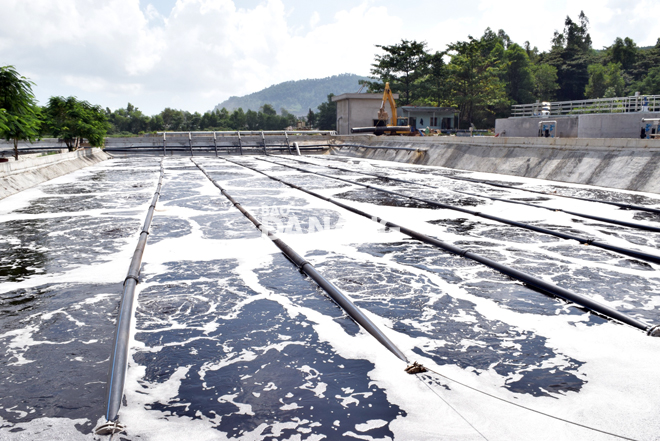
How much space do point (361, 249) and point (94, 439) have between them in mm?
5978

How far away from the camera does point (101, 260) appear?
823 centimetres

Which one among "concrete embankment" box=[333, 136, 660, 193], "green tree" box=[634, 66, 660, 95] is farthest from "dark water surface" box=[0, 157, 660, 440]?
"green tree" box=[634, 66, 660, 95]

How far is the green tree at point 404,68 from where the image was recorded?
206 ft

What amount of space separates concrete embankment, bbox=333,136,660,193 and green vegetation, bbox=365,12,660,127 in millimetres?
35159

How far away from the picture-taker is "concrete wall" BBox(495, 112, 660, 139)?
24.0 metres

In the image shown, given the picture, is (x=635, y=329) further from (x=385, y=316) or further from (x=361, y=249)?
(x=361, y=249)

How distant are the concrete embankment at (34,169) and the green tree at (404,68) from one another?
136 feet

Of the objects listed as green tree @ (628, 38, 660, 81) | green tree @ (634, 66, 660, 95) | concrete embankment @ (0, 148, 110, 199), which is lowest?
concrete embankment @ (0, 148, 110, 199)

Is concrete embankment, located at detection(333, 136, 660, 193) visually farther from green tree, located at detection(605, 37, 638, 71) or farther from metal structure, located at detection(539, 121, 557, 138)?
green tree, located at detection(605, 37, 638, 71)

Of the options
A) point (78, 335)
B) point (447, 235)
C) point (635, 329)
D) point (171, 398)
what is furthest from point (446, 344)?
point (447, 235)

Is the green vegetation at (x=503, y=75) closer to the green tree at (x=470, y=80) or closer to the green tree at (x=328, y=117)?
the green tree at (x=470, y=80)

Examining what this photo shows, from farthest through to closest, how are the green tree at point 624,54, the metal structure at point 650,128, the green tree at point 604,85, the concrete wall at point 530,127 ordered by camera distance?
the green tree at point 624,54
the green tree at point 604,85
the concrete wall at point 530,127
the metal structure at point 650,128

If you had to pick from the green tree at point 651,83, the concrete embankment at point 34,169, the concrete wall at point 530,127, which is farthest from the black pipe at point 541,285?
the green tree at point 651,83

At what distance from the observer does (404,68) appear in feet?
212
